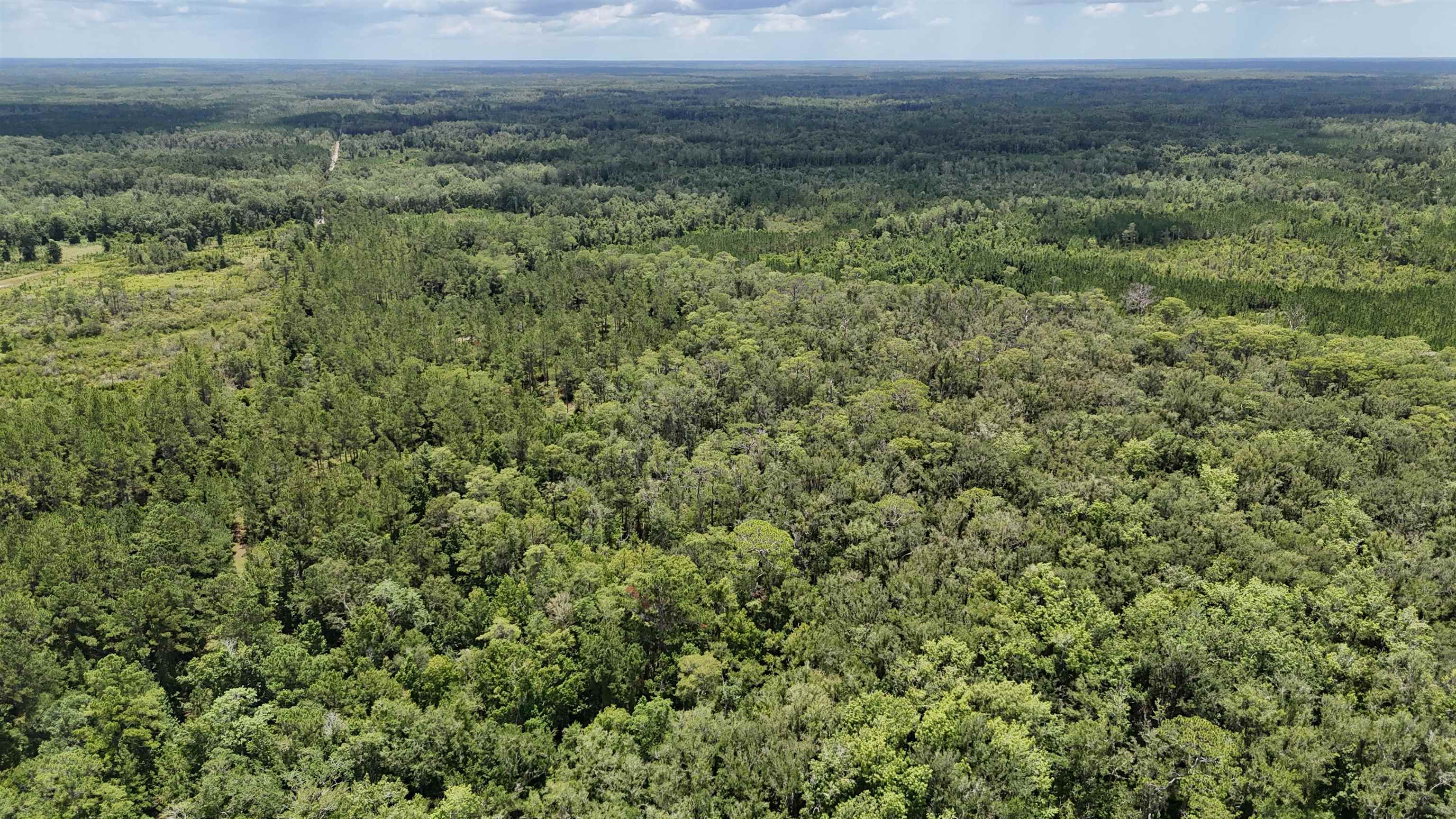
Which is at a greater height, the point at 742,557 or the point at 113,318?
the point at 113,318

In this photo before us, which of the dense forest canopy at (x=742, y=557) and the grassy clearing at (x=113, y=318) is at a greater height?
the grassy clearing at (x=113, y=318)

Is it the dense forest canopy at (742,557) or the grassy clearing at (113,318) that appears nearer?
the dense forest canopy at (742,557)

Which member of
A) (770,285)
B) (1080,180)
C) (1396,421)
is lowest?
(1396,421)

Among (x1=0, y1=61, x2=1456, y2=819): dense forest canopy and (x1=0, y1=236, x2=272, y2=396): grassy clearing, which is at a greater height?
(x1=0, y1=236, x2=272, y2=396): grassy clearing

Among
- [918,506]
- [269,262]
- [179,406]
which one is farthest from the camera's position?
[269,262]

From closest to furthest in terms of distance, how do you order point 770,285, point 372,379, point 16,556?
point 16,556
point 372,379
point 770,285

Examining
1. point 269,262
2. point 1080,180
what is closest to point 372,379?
point 269,262

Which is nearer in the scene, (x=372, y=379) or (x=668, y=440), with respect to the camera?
(x=668, y=440)

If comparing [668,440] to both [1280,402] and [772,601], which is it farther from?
[1280,402]

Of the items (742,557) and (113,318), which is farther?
(113,318)

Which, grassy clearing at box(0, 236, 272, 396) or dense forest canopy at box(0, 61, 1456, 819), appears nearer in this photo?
dense forest canopy at box(0, 61, 1456, 819)

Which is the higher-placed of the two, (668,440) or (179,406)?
(179,406)
